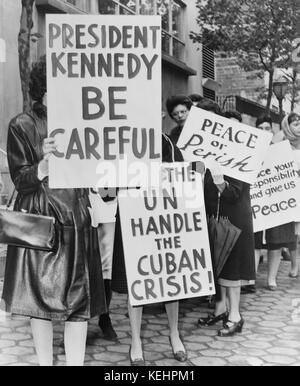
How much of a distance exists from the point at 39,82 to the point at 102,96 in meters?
0.32

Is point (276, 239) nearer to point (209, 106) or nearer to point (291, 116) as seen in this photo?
point (291, 116)

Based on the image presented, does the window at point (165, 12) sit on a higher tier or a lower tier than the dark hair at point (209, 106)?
higher

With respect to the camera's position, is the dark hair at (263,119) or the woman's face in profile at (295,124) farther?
the woman's face in profile at (295,124)

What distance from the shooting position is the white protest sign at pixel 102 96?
9.58 feet

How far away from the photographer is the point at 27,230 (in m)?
2.86

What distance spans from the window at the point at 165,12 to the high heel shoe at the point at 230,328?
1867 mm

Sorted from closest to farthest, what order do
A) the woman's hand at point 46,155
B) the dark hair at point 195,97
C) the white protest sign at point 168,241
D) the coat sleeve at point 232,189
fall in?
the woman's hand at point 46,155, the white protest sign at point 168,241, the coat sleeve at point 232,189, the dark hair at point 195,97

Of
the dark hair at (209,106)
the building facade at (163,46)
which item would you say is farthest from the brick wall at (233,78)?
the dark hair at (209,106)

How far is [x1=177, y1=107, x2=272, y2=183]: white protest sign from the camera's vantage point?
374cm

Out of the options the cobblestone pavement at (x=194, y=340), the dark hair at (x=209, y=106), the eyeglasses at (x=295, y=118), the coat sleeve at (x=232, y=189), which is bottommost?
the cobblestone pavement at (x=194, y=340)

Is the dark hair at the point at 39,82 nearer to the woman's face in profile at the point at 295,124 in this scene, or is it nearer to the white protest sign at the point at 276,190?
the white protest sign at the point at 276,190

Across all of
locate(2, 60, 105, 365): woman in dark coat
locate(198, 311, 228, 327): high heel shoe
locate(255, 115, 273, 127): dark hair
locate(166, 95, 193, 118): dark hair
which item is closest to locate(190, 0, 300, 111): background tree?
locate(166, 95, 193, 118): dark hair

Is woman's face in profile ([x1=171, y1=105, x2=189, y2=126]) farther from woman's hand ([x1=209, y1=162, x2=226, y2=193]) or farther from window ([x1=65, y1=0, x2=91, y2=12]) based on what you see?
window ([x1=65, y1=0, x2=91, y2=12])

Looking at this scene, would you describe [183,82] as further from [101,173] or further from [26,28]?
[101,173]
